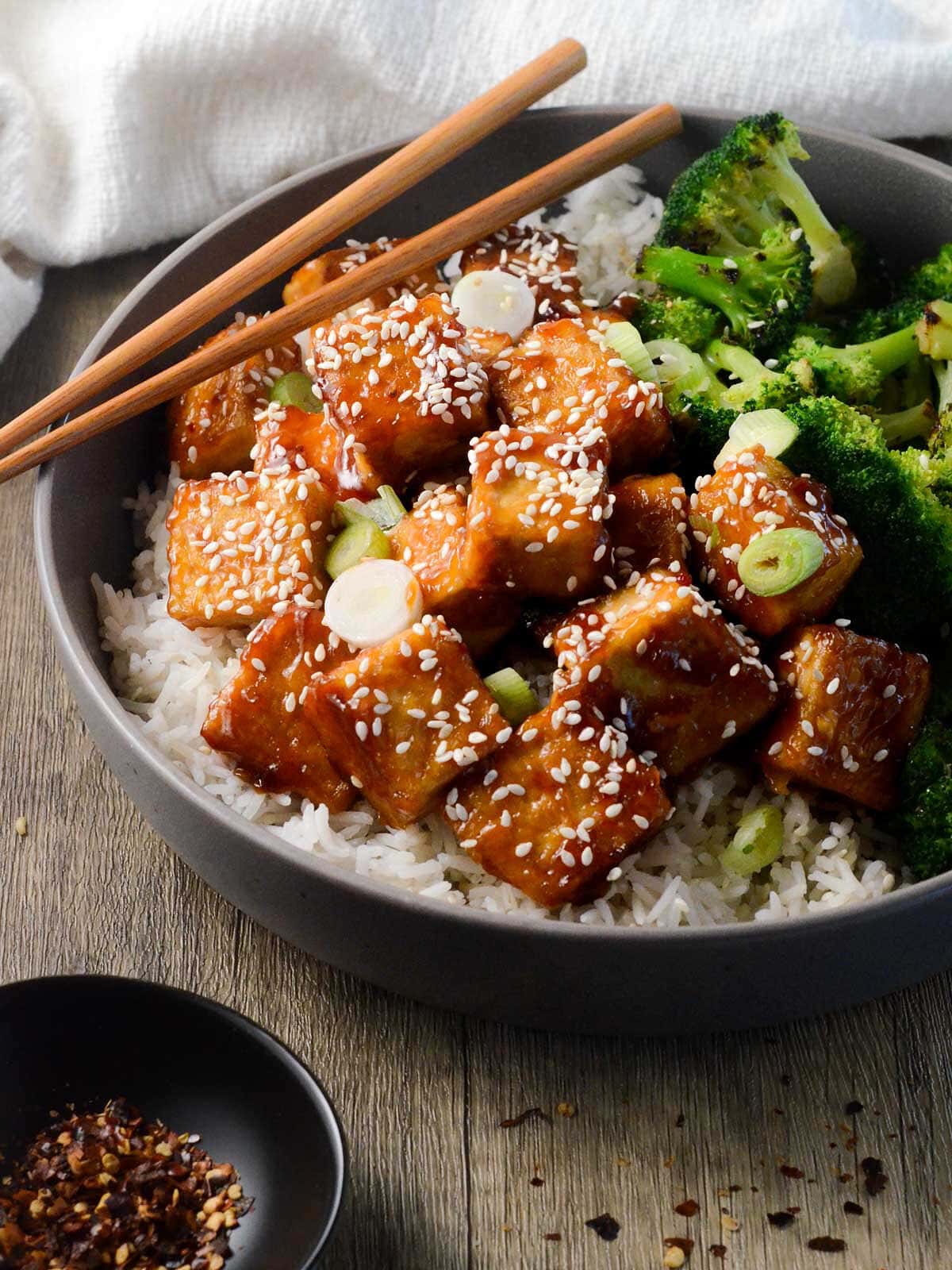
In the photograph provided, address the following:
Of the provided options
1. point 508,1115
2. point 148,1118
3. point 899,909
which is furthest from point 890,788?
point 148,1118

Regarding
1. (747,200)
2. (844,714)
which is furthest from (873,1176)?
(747,200)

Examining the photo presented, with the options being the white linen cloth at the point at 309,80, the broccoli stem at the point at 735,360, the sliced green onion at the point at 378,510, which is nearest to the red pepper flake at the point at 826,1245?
the sliced green onion at the point at 378,510

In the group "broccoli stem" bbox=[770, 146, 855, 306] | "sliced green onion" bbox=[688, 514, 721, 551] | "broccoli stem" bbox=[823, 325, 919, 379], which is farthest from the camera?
"broccoli stem" bbox=[770, 146, 855, 306]

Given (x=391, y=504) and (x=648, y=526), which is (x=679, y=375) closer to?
(x=648, y=526)

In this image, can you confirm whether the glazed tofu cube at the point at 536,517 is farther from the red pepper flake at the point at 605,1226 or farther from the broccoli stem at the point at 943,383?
the red pepper flake at the point at 605,1226

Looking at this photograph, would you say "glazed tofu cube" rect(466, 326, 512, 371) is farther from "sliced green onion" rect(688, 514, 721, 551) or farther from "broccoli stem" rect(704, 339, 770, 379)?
"sliced green onion" rect(688, 514, 721, 551)

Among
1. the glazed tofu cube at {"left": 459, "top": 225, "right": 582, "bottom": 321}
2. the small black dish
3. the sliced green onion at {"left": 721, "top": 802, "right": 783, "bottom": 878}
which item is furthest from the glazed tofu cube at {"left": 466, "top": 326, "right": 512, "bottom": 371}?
the small black dish

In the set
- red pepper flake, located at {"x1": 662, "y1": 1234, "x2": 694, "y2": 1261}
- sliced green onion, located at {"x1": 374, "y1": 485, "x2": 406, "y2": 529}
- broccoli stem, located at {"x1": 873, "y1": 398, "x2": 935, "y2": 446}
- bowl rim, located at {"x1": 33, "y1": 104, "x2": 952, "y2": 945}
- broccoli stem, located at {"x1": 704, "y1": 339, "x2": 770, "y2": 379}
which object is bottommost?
red pepper flake, located at {"x1": 662, "y1": 1234, "x2": 694, "y2": 1261}
